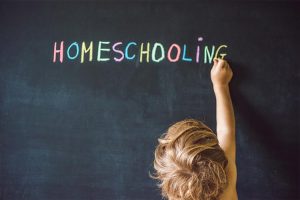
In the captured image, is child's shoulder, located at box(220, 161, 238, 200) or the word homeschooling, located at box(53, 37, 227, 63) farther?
the word homeschooling, located at box(53, 37, 227, 63)

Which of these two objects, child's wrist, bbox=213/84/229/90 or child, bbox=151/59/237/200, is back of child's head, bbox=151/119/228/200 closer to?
child, bbox=151/59/237/200

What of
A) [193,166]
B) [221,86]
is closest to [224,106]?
[221,86]

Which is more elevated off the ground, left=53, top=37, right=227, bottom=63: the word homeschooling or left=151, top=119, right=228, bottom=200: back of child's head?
left=53, top=37, right=227, bottom=63: the word homeschooling

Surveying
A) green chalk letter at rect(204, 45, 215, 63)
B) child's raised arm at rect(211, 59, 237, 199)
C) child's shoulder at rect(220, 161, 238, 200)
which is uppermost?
green chalk letter at rect(204, 45, 215, 63)

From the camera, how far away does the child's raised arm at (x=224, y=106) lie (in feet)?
4.08

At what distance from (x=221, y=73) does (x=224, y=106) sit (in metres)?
0.11

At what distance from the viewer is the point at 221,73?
130cm

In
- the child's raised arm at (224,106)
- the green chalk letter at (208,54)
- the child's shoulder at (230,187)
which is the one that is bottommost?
the child's shoulder at (230,187)

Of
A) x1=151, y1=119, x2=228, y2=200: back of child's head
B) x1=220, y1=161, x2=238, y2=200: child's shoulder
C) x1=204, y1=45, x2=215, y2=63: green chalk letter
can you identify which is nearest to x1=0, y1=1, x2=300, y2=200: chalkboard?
x1=204, y1=45, x2=215, y2=63: green chalk letter

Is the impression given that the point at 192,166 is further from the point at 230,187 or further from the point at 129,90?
the point at 129,90

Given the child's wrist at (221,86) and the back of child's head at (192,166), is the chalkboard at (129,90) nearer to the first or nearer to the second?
the child's wrist at (221,86)

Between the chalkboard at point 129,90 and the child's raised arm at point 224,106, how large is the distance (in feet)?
0.10

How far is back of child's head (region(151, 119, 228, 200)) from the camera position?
40.1 inches

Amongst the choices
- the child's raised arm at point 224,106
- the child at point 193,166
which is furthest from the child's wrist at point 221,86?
the child at point 193,166
